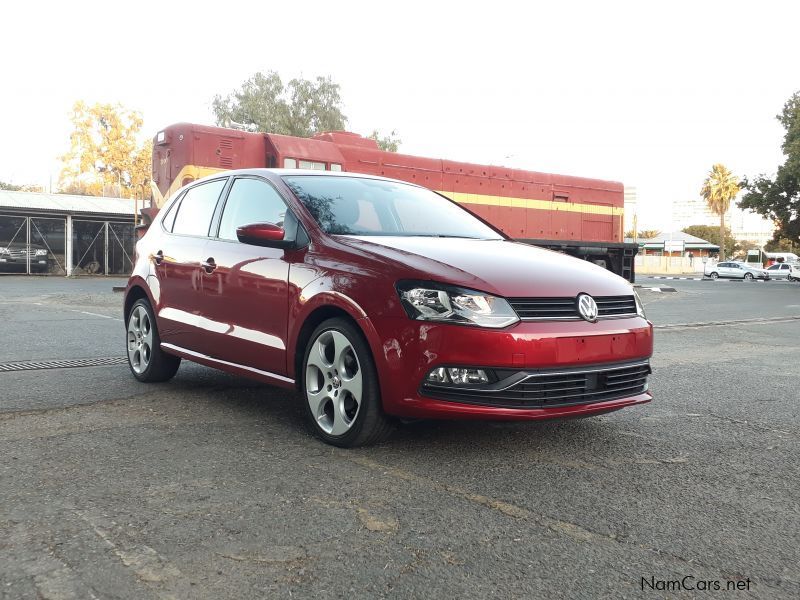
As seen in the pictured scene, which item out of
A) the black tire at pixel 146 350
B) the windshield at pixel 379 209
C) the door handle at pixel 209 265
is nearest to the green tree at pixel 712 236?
the windshield at pixel 379 209

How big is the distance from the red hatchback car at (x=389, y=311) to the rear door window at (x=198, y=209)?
5 cm

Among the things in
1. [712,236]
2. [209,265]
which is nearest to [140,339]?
[209,265]

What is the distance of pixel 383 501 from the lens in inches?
133

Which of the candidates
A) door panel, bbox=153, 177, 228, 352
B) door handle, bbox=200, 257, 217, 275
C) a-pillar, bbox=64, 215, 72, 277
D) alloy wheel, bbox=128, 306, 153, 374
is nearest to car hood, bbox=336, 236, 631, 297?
door handle, bbox=200, 257, 217, 275

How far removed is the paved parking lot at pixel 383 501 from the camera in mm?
2613

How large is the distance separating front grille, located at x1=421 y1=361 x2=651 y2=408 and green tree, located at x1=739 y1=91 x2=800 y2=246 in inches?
1895

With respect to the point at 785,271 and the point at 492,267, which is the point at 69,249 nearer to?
the point at 492,267

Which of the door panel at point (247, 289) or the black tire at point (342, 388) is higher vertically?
the door panel at point (247, 289)

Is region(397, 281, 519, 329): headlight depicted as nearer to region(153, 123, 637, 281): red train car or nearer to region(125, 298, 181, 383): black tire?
region(125, 298, 181, 383): black tire

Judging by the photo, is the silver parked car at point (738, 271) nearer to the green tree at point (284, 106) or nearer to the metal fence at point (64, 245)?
the green tree at point (284, 106)

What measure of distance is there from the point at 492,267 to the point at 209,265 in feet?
7.23

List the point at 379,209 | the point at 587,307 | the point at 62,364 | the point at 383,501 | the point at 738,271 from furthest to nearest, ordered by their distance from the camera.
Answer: the point at 738,271
the point at 62,364
the point at 379,209
the point at 587,307
the point at 383,501

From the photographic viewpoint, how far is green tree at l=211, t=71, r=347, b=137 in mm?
51188

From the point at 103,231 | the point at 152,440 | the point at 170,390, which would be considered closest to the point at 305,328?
the point at 152,440
